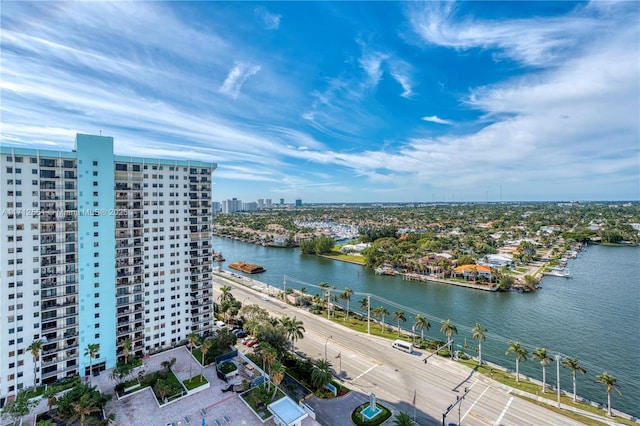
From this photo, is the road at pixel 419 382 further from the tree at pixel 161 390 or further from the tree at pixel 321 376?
the tree at pixel 161 390

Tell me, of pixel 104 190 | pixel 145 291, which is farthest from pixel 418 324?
pixel 104 190

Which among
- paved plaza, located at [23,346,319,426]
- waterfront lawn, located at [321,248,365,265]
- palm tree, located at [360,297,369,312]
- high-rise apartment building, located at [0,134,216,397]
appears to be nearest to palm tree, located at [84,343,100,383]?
high-rise apartment building, located at [0,134,216,397]

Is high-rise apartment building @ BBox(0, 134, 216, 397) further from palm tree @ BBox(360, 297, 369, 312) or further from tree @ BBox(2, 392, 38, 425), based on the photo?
palm tree @ BBox(360, 297, 369, 312)

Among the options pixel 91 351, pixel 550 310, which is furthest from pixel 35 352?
pixel 550 310

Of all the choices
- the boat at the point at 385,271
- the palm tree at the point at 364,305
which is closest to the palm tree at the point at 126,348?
the palm tree at the point at 364,305

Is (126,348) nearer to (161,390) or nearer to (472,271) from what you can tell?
(161,390)

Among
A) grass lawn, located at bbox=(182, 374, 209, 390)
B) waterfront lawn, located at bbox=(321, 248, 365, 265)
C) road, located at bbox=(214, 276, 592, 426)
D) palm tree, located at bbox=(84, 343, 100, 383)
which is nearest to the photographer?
road, located at bbox=(214, 276, 592, 426)
